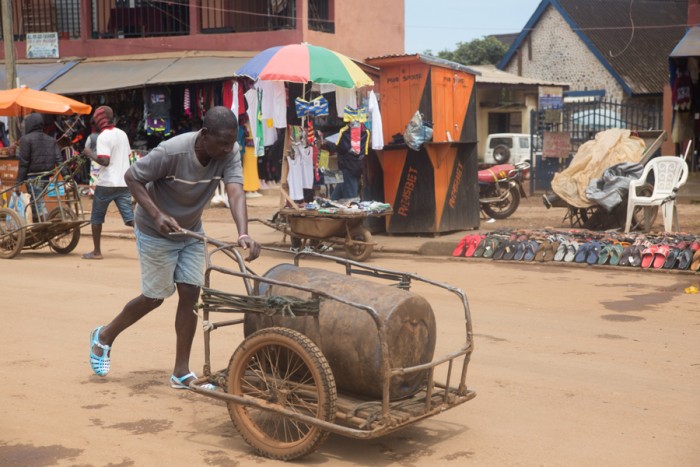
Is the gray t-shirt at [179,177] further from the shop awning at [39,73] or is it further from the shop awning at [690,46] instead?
the shop awning at [39,73]

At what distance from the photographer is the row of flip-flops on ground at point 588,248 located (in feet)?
35.3

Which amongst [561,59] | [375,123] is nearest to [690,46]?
[375,123]

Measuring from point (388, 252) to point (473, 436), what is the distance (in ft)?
26.9

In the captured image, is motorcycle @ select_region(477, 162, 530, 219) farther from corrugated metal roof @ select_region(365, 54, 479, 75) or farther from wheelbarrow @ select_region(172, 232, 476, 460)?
wheelbarrow @ select_region(172, 232, 476, 460)

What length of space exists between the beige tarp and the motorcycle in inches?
72.8

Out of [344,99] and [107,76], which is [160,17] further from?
[344,99]

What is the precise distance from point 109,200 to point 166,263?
650cm

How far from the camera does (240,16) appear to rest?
24562 millimetres

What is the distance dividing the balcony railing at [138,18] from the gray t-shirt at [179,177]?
1982 centimetres

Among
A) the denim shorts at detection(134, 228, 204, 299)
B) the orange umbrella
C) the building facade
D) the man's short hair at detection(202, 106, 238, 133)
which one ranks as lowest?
the denim shorts at detection(134, 228, 204, 299)

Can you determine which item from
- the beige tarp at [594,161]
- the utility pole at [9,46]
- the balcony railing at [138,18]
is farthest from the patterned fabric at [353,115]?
the balcony railing at [138,18]

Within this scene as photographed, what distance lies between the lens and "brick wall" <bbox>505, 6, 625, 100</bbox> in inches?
1405

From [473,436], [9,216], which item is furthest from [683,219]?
[473,436]

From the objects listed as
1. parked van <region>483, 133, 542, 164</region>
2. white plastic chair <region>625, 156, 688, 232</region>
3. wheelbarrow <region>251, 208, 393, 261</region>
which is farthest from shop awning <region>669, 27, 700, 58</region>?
parked van <region>483, 133, 542, 164</region>
